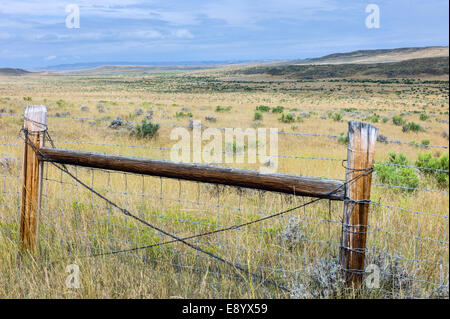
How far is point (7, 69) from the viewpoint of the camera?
450 ft

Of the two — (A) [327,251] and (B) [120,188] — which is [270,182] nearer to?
(A) [327,251]

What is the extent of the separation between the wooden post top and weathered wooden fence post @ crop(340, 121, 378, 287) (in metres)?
2.97

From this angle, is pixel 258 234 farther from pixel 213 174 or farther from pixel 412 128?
pixel 412 128

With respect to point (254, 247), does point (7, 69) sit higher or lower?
higher

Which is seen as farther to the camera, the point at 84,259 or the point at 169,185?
the point at 169,185

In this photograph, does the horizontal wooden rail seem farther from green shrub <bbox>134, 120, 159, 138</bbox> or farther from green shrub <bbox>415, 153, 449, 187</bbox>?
green shrub <bbox>134, 120, 159, 138</bbox>

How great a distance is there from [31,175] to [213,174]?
2053mm

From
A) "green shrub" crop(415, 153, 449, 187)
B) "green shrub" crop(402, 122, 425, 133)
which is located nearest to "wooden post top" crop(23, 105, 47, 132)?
"green shrub" crop(415, 153, 449, 187)

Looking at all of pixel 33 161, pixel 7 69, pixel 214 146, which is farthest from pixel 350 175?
pixel 7 69

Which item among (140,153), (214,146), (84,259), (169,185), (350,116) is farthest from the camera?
(350,116)

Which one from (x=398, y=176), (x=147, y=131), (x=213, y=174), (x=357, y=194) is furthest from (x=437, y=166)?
(x=147, y=131)

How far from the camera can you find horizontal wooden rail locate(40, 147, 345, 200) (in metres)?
3.11

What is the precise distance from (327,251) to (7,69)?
153777mm
